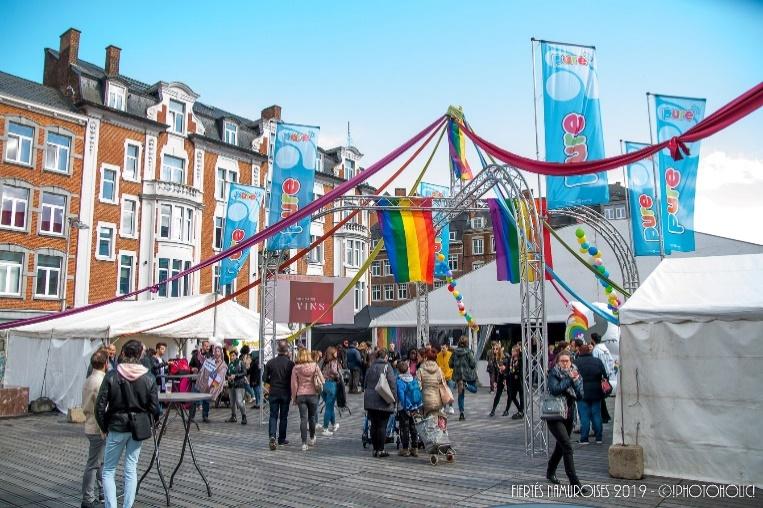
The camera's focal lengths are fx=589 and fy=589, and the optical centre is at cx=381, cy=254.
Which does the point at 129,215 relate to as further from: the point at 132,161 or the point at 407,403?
the point at 407,403

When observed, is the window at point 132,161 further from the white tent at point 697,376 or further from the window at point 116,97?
the white tent at point 697,376

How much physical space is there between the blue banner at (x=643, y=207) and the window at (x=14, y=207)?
25662 mm

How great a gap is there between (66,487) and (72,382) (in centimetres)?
915

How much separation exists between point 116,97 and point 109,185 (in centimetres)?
487

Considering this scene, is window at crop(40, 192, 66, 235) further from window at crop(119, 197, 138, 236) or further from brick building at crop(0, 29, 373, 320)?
window at crop(119, 197, 138, 236)

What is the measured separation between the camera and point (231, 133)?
1495 inches

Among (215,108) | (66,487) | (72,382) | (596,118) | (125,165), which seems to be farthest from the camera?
(215,108)

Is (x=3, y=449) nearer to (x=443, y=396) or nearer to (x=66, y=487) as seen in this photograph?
(x=66, y=487)

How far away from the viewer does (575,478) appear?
729cm

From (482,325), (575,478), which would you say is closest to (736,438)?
(575,478)

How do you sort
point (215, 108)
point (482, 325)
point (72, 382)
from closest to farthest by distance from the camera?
point (72, 382) → point (482, 325) → point (215, 108)

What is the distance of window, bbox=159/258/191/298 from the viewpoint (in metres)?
32.6

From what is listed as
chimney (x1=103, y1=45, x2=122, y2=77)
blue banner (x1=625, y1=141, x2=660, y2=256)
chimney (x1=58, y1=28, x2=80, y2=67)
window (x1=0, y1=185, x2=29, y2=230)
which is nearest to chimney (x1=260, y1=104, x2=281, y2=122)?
chimney (x1=103, y1=45, x2=122, y2=77)

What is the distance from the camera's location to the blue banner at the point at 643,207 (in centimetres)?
1650
